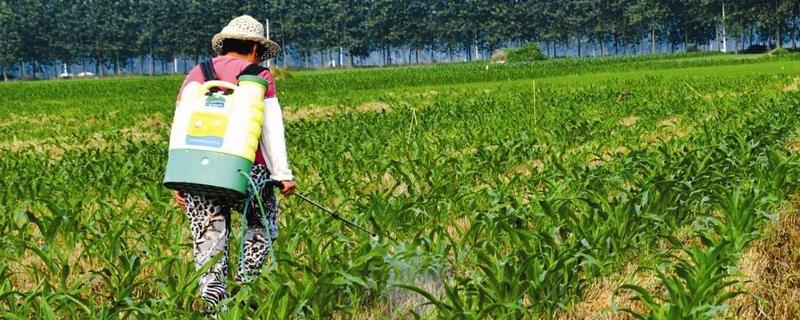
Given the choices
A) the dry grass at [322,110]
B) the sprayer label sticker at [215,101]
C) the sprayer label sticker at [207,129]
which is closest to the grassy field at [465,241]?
the sprayer label sticker at [207,129]

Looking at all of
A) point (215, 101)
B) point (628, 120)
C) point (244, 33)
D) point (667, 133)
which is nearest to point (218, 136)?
point (215, 101)

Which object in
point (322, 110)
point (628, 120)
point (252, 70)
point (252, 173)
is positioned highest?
point (252, 70)

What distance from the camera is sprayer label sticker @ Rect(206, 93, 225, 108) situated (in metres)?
3.66

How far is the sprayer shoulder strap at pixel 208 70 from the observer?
152 inches

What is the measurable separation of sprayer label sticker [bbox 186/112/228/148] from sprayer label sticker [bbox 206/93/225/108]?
4cm

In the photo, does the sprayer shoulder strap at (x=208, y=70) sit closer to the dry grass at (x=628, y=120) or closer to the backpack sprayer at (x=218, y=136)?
the backpack sprayer at (x=218, y=136)

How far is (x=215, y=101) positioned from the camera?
12.0ft

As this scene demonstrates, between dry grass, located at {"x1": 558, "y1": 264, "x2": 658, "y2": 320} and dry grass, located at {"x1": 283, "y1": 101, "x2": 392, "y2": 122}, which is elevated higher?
dry grass, located at {"x1": 283, "y1": 101, "x2": 392, "y2": 122}

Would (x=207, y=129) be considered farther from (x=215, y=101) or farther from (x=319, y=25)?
(x=319, y=25)

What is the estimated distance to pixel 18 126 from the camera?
62.2 feet

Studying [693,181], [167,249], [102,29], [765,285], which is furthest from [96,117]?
[102,29]

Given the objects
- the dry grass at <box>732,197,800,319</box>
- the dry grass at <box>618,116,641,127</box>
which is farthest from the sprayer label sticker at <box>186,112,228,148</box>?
the dry grass at <box>618,116,641,127</box>

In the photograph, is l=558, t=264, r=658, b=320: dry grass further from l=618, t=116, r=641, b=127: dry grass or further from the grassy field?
l=618, t=116, r=641, b=127: dry grass

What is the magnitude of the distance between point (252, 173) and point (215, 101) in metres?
0.56
